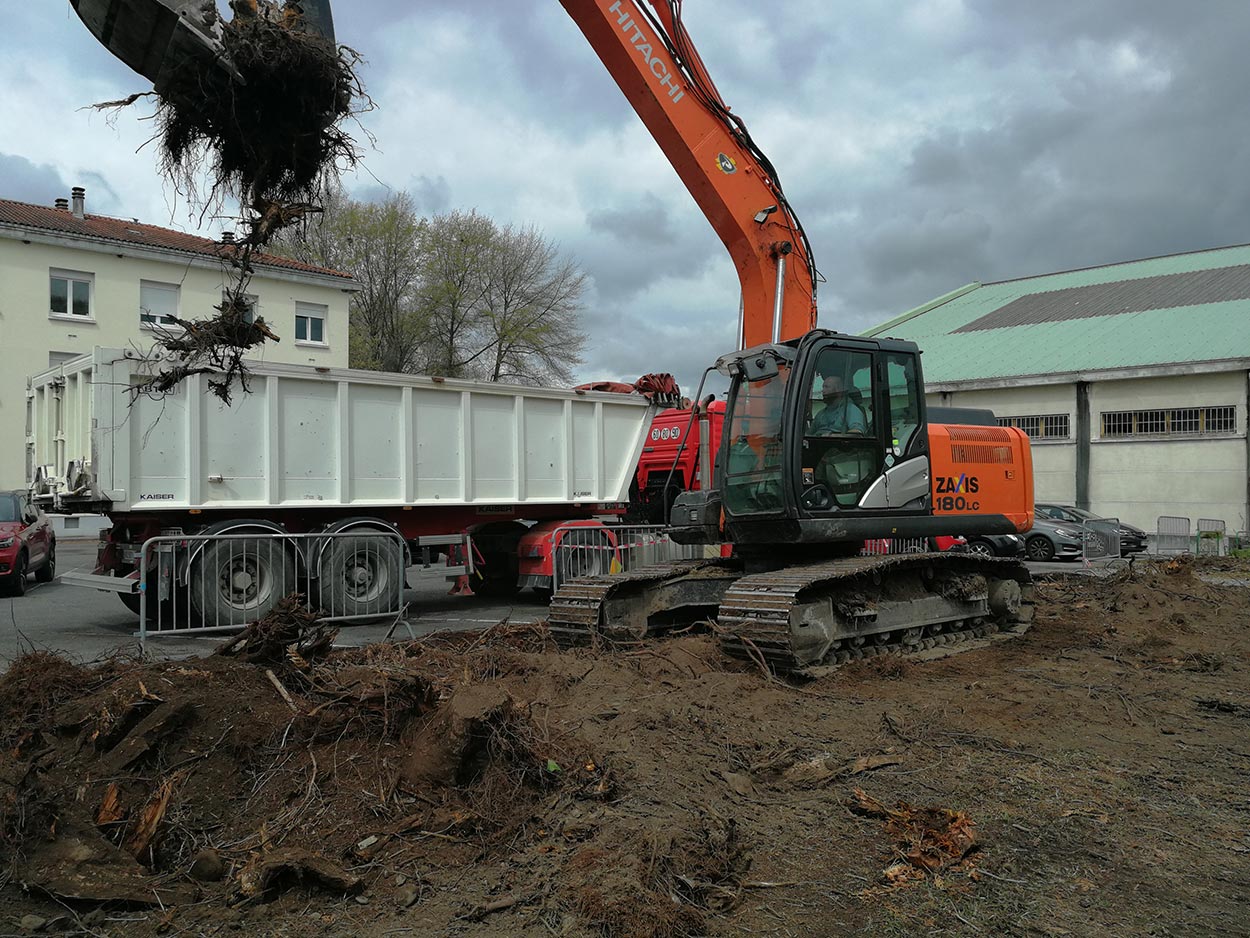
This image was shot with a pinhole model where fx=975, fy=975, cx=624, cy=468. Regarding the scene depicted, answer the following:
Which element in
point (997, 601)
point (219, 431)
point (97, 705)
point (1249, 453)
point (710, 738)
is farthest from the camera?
point (1249, 453)

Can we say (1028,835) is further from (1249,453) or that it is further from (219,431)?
(1249,453)

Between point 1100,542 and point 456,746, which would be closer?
point 456,746

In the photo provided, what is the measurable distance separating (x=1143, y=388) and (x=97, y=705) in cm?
2697

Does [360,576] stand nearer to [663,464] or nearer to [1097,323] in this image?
[663,464]

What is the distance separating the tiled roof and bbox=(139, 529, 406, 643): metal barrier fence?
16350 millimetres

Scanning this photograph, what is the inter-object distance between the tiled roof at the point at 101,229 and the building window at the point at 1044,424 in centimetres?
2012

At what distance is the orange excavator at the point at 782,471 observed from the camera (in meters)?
7.36

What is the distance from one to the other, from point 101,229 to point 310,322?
6544mm

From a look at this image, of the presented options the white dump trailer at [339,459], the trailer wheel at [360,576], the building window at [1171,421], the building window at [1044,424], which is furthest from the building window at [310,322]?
the building window at [1171,421]

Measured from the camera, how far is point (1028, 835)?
13.3 feet

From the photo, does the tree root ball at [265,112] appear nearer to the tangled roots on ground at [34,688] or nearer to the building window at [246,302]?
the building window at [246,302]

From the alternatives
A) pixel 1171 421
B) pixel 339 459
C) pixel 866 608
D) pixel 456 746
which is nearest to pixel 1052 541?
pixel 1171 421

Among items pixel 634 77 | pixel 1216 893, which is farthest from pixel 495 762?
pixel 634 77

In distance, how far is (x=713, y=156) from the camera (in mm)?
8328
